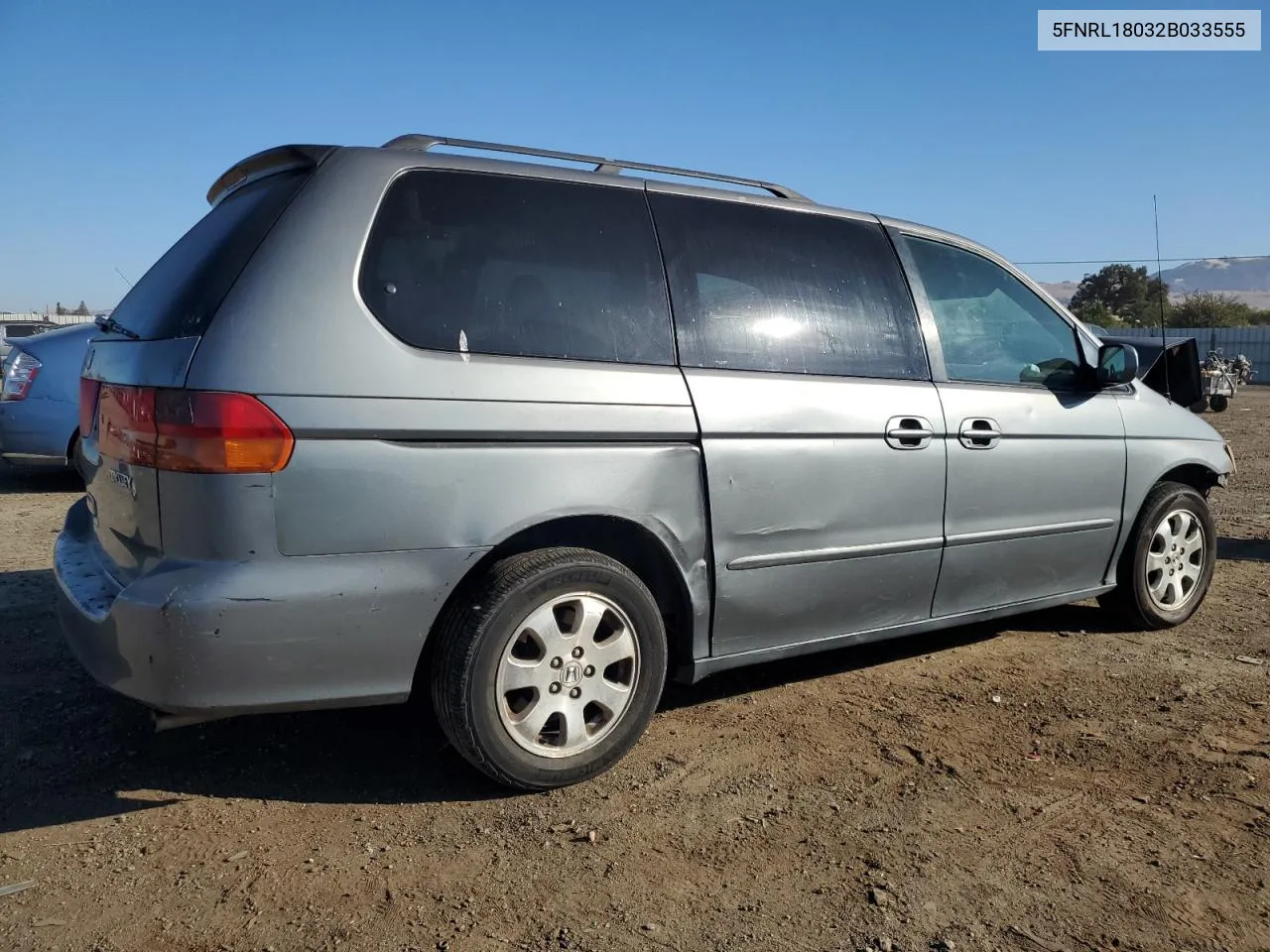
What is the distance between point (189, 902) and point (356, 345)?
1.47 meters

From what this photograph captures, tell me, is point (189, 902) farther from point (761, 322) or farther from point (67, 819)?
point (761, 322)

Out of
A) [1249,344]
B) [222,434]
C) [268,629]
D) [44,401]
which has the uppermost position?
[1249,344]

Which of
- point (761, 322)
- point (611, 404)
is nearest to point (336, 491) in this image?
point (611, 404)

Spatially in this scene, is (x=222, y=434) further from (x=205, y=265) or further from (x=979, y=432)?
(x=979, y=432)

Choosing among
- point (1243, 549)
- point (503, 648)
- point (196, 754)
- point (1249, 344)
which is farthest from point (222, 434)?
point (1249, 344)

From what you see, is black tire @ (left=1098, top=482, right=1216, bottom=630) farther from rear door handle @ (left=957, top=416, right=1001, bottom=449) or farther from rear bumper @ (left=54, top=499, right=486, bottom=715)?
rear bumper @ (left=54, top=499, right=486, bottom=715)

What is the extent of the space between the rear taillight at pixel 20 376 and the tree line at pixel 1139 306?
4406 cm

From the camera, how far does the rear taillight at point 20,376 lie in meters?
7.62

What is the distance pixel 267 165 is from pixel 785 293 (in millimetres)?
1823

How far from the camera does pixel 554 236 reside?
3.21 meters

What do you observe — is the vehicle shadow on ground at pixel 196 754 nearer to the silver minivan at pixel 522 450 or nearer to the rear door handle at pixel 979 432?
the silver minivan at pixel 522 450

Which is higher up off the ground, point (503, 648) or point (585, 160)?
point (585, 160)

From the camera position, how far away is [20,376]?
7.69 metres

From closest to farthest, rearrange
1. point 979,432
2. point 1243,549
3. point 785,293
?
point 785,293 < point 979,432 < point 1243,549
